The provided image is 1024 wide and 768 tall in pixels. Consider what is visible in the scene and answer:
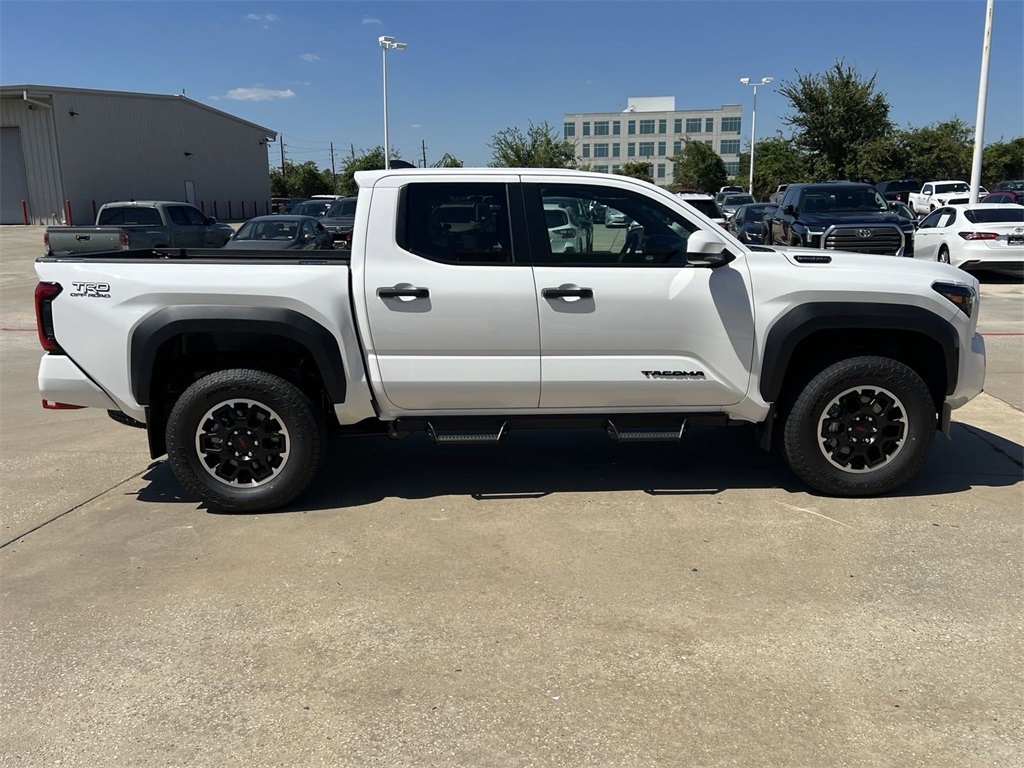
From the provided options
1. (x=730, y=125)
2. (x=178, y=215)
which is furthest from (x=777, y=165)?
(x=730, y=125)

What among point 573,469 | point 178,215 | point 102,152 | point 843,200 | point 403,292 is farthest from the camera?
point 102,152

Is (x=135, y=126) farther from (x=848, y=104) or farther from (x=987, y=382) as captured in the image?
(x=987, y=382)

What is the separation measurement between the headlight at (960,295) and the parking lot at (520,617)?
3.75 feet

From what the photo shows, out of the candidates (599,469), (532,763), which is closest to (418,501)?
(599,469)

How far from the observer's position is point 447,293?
15.3 feet

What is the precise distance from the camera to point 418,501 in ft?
16.9

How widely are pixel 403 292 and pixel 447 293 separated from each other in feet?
0.79

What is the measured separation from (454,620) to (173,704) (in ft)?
3.81

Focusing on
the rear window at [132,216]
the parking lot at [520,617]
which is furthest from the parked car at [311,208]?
the parking lot at [520,617]

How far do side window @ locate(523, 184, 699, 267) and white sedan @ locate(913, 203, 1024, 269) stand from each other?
533 inches

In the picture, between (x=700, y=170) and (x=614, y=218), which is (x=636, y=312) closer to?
(x=614, y=218)

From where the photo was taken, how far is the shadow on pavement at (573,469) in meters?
5.30

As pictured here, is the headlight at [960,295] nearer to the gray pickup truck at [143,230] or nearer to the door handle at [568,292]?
the door handle at [568,292]

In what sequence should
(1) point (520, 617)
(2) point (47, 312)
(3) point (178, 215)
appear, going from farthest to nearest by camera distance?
(3) point (178, 215) → (2) point (47, 312) → (1) point (520, 617)
